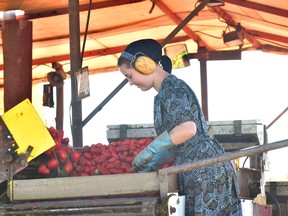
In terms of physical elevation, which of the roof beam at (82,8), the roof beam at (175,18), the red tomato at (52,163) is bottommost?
the red tomato at (52,163)

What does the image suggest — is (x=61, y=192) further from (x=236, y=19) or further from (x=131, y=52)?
(x=236, y=19)

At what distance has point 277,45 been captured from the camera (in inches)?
451

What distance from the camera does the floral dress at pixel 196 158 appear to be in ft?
10.3

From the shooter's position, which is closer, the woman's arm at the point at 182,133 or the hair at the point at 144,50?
the woman's arm at the point at 182,133

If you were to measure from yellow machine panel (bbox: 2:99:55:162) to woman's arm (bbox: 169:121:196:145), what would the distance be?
1.59 ft

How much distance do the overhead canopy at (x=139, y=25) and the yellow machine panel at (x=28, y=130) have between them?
448 centimetres

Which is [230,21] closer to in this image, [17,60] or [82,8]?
[82,8]

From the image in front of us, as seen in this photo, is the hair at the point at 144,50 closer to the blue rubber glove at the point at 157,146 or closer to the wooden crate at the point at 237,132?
the blue rubber glove at the point at 157,146

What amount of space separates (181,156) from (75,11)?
3267 mm

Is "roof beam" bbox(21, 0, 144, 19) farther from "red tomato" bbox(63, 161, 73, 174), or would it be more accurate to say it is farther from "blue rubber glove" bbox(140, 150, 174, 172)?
"blue rubber glove" bbox(140, 150, 174, 172)

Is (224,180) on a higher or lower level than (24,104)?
lower

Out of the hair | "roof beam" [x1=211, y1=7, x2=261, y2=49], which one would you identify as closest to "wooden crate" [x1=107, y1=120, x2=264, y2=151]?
the hair

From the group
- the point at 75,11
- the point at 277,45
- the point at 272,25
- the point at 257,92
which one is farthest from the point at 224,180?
the point at 257,92

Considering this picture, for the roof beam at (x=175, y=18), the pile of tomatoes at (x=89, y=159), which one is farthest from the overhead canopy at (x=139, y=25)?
the pile of tomatoes at (x=89, y=159)
